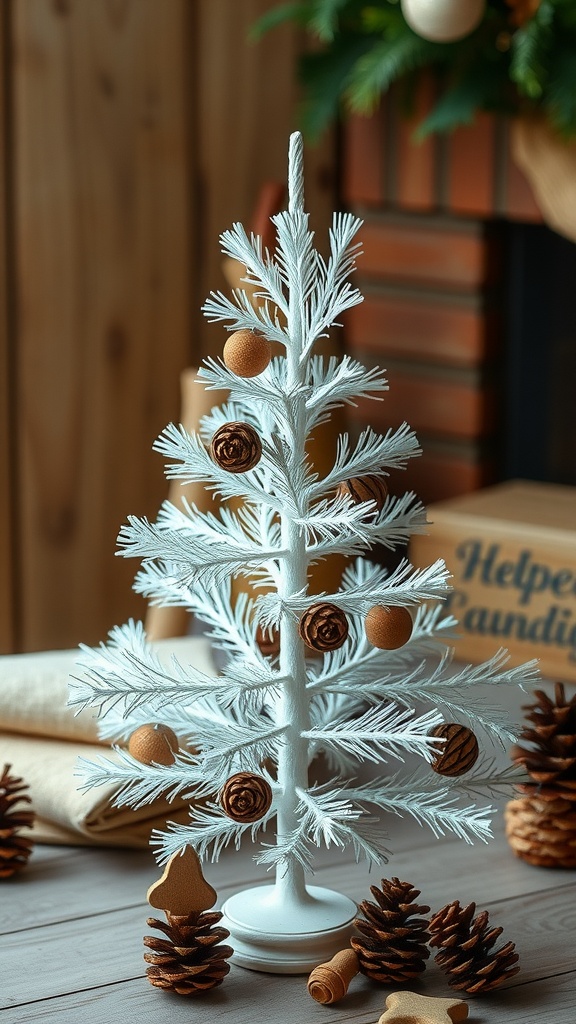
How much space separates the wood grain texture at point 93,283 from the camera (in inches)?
60.9

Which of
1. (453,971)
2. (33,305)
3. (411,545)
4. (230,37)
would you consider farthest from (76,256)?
(453,971)

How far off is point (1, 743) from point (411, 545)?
2.04 feet

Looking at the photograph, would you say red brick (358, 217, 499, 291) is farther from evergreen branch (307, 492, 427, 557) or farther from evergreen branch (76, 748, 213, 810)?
evergreen branch (76, 748, 213, 810)

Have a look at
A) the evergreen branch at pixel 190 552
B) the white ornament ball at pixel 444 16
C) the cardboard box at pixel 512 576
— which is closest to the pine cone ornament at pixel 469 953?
the evergreen branch at pixel 190 552

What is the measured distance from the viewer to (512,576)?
1456 mm

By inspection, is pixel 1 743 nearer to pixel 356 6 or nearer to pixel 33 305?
pixel 33 305

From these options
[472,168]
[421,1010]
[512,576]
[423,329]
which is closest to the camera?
[421,1010]

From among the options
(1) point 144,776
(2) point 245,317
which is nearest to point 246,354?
(2) point 245,317

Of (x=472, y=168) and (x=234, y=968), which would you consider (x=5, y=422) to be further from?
(x=234, y=968)

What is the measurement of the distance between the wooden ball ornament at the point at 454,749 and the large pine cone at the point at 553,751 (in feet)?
0.49

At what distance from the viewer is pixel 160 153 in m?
1.64

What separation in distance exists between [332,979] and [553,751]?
0.26 m

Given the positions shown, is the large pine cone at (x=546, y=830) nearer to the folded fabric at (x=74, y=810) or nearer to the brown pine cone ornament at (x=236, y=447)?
the folded fabric at (x=74, y=810)

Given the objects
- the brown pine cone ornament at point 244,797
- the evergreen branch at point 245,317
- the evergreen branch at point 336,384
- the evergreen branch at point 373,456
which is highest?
the evergreen branch at point 245,317
